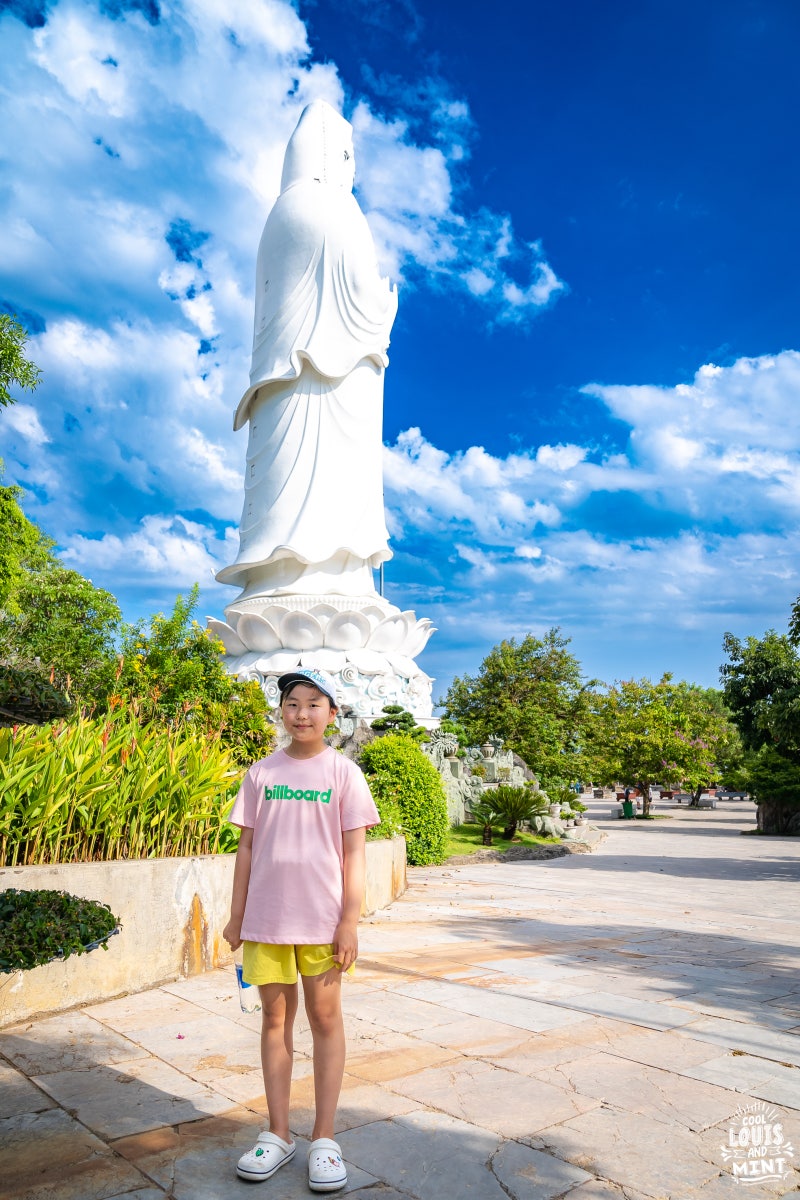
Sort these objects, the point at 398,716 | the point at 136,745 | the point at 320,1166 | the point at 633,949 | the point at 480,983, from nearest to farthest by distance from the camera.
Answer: the point at 320,1166 < the point at 480,983 < the point at 136,745 < the point at 633,949 < the point at 398,716

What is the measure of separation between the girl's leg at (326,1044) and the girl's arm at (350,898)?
82mm

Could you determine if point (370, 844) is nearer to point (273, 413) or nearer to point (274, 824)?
point (274, 824)

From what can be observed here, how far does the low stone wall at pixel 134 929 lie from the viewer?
400 centimetres

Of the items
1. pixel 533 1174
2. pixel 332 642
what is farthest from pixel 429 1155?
pixel 332 642

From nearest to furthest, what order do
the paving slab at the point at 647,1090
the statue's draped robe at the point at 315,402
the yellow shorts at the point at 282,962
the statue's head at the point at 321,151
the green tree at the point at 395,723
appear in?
the yellow shorts at the point at 282,962 → the paving slab at the point at 647,1090 → the green tree at the point at 395,723 → the statue's draped robe at the point at 315,402 → the statue's head at the point at 321,151

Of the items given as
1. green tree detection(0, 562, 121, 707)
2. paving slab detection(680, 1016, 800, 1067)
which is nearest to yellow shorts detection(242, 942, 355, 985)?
paving slab detection(680, 1016, 800, 1067)

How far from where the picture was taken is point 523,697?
26438 millimetres

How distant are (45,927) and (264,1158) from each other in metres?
1.20

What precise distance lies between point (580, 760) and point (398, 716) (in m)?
9.39

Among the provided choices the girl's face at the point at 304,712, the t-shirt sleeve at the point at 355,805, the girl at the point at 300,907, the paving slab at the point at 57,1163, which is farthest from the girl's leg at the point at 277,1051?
the girl's face at the point at 304,712

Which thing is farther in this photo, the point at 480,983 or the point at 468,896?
the point at 468,896

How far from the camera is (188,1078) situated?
3.22m

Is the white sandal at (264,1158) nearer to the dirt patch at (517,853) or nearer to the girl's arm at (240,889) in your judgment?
the girl's arm at (240,889)

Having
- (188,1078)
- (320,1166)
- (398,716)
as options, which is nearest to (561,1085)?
(320,1166)
